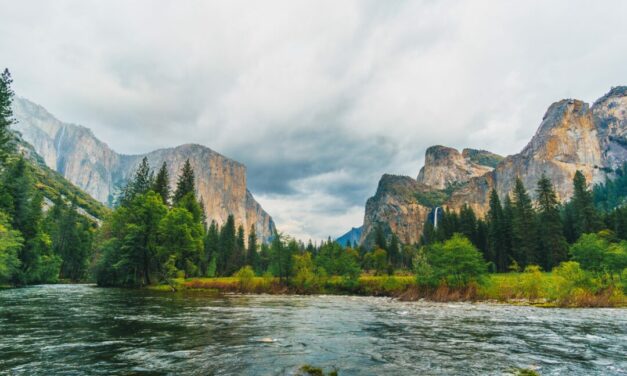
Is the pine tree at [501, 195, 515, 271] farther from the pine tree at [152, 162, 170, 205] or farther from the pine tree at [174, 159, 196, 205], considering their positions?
the pine tree at [152, 162, 170, 205]

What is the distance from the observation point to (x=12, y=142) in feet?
140

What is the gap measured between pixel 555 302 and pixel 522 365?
87.2ft

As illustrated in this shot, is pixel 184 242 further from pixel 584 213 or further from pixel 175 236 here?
pixel 584 213

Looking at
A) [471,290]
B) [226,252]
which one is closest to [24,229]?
[471,290]

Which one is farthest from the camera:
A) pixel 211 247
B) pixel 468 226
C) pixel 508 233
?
pixel 211 247

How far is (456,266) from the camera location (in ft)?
137

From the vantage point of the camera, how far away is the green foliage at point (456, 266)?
41.2 metres

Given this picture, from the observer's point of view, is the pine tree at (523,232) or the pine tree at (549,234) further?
the pine tree at (523,232)

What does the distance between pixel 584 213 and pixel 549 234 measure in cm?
1423

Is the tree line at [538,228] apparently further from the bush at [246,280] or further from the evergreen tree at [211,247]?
the evergreen tree at [211,247]

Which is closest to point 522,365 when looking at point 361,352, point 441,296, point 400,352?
point 400,352

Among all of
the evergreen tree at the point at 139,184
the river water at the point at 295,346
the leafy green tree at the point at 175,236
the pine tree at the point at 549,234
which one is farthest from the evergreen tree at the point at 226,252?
the river water at the point at 295,346

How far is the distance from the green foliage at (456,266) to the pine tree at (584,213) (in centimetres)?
5690

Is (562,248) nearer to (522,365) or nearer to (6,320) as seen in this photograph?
(522,365)
